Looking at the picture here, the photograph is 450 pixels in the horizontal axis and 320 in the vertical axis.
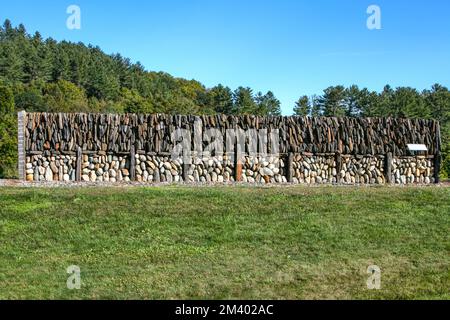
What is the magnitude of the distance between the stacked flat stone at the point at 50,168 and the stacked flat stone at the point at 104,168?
0.37 m

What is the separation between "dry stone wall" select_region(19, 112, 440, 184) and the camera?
1517cm

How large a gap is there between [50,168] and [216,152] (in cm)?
488

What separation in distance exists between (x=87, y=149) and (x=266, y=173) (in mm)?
5341

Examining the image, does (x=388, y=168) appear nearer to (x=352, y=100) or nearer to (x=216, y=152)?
(x=216, y=152)

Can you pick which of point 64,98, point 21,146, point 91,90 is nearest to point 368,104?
point 21,146

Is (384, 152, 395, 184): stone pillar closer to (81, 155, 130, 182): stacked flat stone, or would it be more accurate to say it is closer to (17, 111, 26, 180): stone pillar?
(81, 155, 130, 182): stacked flat stone

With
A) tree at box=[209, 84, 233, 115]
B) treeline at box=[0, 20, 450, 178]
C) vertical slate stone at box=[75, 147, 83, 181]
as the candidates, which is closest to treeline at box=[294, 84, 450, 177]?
treeline at box=[0, 20, 450, 178]

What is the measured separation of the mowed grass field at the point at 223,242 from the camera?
673 cm

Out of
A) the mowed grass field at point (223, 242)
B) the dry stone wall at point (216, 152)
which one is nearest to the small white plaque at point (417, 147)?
the dry stone wall at point (216, 152)

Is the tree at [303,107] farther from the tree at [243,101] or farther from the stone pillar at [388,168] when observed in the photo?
the stone pillar at [388,168]

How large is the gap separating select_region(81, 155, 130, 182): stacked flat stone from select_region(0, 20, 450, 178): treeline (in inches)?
176

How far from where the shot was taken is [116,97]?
199 ft

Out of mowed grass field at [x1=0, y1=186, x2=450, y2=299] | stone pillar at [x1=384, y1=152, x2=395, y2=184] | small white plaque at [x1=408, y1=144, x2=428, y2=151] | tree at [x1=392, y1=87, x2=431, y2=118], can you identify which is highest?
tree at [x1=392, y1=87, x2=431, y2=118]

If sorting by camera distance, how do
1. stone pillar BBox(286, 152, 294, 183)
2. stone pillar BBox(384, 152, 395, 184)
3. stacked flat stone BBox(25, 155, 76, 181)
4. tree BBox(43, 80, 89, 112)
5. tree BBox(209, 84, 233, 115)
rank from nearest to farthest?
1. stacked flat stone BBox(25, 155, 76, 181)
2. stone pillar BBox(286, 152, 294, 183)
3. stone pillar BBox(384, 152, 395, 184)
4. tree BBox(209, 84, 233, 115)
5. tree BBox(43, 80, 89, 112)
